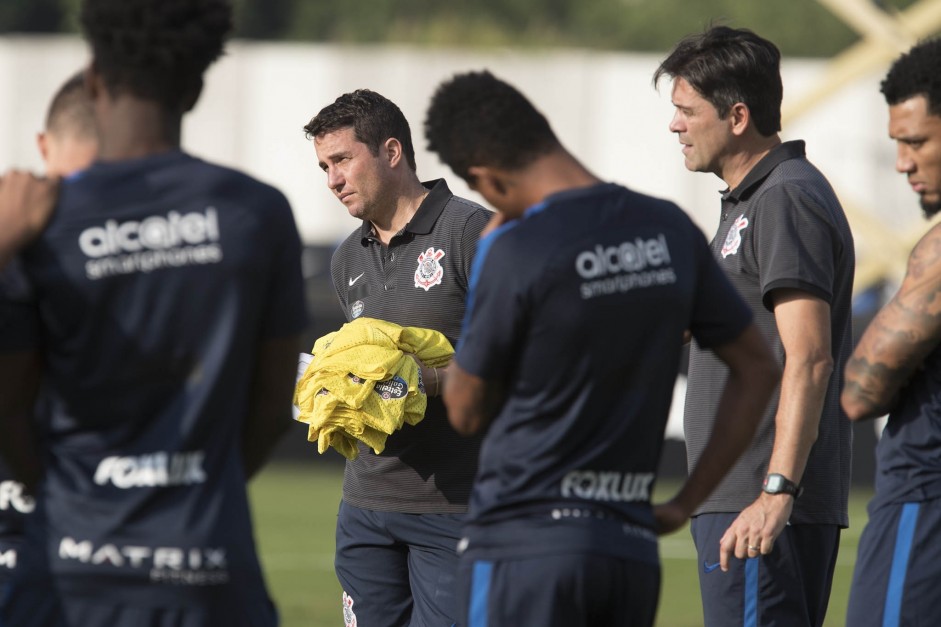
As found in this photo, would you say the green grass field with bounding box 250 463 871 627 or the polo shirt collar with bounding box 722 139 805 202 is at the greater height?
the polo shirt collar with bounding box 722 139 805 202

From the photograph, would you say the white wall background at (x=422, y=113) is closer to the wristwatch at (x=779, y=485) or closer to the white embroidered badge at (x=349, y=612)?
the white embroidered badge at (x=349, y=612)

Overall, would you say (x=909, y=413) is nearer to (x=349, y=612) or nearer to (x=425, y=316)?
(x=425, y=316)

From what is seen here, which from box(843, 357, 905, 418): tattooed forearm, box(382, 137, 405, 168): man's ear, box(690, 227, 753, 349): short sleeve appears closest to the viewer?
box(690, 227, 753, 349): short sleeve

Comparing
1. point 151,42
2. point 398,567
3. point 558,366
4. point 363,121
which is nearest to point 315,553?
point 398,567

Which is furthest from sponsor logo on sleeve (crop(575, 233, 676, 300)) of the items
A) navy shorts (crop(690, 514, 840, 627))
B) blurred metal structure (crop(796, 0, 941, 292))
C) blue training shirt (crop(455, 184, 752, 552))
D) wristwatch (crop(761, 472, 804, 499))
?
blurred metal structure (crop(796, 0, 941, 292))

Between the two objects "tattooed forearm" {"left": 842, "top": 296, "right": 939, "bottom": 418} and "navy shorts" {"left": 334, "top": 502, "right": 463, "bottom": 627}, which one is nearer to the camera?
"tattooed forearm" {"left": 842, "top": 296, "right": 939, "bottom": 418}

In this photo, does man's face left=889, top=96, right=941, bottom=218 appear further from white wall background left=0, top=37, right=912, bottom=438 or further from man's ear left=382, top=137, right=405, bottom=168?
white wall background left=0, top=37, right=912, bottom=438

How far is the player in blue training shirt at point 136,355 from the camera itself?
322 centimetres

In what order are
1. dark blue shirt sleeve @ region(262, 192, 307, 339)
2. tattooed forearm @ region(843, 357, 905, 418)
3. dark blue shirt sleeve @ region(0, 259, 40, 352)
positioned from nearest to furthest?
dark blue shirt sleeve @ region(0, 259, 40, 352)
dark blue shirt sleeve @ region(262, 192, 307, 339)
tattooed forearm @ region(843, 357, 905, 418)

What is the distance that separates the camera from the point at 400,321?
5559mm

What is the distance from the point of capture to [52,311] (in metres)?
3.21

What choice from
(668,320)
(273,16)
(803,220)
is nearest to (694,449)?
(803,220)

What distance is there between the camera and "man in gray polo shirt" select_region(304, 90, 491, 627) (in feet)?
17.9

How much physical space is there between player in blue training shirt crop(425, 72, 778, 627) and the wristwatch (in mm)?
922
